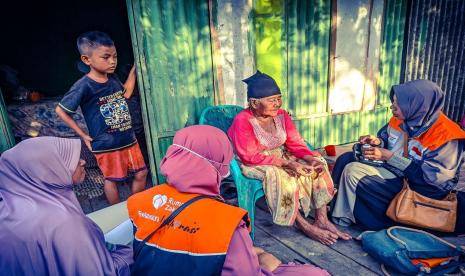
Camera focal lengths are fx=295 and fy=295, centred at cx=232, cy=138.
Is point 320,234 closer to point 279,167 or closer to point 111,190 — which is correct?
point 279,167

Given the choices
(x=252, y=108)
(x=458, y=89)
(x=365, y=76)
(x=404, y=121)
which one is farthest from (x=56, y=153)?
(x=458, y=89)

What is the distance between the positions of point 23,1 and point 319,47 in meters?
6.48

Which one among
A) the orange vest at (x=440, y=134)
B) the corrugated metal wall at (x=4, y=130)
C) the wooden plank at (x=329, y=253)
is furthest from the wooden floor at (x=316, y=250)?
the corrugated metal wall at (x=4, y=130)

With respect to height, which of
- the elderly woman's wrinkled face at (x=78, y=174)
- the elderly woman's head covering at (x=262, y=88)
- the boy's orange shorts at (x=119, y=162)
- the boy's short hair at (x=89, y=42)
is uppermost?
the boy's short hair at (x=89, y=42)

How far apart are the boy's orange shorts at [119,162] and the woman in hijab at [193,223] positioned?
69.3 inches

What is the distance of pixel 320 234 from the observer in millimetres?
2883

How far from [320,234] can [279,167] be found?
0.76 metres

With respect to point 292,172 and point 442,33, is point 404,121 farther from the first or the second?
point 442,33

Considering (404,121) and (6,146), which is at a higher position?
(404,121)

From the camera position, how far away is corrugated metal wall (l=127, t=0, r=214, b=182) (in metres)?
3.36

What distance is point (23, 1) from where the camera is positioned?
21.3ft

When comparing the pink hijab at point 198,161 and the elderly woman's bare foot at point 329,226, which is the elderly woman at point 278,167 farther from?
the pink hijab at point 198,161

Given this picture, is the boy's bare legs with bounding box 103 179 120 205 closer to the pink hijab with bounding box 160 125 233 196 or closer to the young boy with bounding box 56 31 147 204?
the young boy with bounding box 56 31 147 204

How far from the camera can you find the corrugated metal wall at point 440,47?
495 cm
